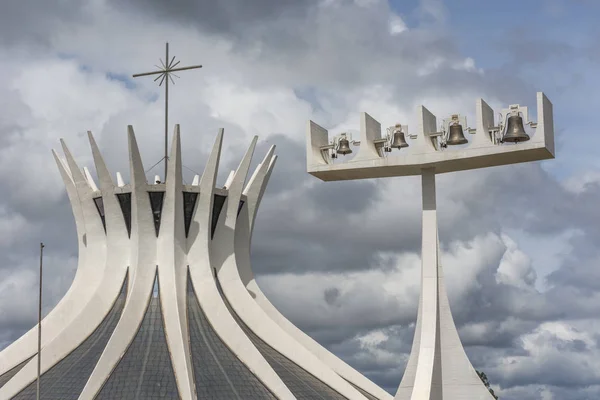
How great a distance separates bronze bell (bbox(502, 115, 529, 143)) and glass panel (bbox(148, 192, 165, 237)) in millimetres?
17347

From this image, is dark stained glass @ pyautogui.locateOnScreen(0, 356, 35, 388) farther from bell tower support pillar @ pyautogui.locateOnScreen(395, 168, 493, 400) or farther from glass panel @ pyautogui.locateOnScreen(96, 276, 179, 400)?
bell tower support pillar @ pyautogui.locateOnScreen(395, 168, 493, 400)

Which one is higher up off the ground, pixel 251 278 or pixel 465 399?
pixel 251 278

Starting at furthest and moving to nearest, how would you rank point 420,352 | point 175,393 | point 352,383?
1. point 352,383
2. point 175,393
3. point 420,352

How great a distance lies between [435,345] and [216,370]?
10.5 metres

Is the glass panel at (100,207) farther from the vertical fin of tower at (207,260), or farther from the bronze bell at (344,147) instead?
the bronze bell at (344,147)

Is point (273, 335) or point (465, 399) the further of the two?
point (273, 335)

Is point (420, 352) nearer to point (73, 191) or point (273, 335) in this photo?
point (273, 335)

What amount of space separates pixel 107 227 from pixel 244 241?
6897 mm

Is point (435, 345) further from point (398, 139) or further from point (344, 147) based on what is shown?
point (344, 147)

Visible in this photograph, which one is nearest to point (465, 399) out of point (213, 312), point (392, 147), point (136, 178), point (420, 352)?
point (420, 352)

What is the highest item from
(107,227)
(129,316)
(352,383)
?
(107,227)

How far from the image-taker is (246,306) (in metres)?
53.8

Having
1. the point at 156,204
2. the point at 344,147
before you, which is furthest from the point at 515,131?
the point at 156,204

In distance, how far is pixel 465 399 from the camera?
141 ft
